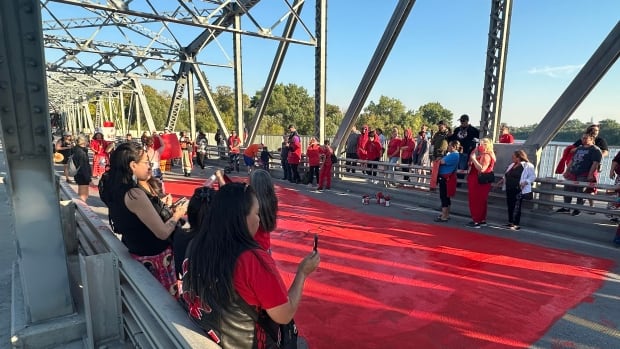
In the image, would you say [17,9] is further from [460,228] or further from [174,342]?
[460,228]

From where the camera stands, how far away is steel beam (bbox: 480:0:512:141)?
275 inches

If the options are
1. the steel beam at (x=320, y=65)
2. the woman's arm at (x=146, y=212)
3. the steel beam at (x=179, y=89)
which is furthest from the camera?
the steel beam at (x=179, y=89)

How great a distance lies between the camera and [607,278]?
168 inches

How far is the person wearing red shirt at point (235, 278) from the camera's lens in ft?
5.01

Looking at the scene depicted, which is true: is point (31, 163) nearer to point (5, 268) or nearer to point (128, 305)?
point (128, 305)

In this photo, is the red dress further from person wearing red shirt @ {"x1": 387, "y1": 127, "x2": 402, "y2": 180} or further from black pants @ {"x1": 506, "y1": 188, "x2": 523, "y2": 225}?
black pants @ {"x1": 506, "y1": 188, "x2": 523, "y2": 225}

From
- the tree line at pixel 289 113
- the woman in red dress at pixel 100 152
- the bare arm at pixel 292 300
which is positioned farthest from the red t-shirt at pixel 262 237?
the tree line at pixel 289 113

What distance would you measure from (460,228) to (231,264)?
19.5 feet

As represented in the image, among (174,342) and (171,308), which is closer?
(174,342)

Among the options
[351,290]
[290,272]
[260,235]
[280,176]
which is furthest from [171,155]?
[260,235]

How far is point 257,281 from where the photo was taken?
1520 millimetres

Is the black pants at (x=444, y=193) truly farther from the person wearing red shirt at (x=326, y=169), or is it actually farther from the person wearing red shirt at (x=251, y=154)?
the person wearing red shirt at (x=251, y=154)

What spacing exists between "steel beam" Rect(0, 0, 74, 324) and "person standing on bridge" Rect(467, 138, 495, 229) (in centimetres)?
635

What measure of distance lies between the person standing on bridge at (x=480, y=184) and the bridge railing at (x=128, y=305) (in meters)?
5.97
